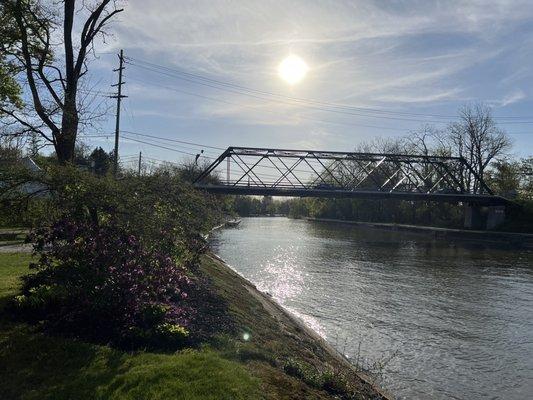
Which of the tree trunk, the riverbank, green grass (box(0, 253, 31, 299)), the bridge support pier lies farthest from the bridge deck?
the tree trunk

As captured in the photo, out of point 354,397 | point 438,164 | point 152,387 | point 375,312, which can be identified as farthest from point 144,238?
point 438,164

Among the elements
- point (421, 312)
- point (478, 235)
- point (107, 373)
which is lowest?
point (421, 312)

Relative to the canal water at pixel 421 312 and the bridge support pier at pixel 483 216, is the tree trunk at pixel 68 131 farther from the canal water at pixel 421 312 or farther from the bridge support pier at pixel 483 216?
the bridge support pier at pixel 483 216

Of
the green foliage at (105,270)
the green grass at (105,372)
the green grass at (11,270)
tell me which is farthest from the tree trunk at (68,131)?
the green grass at (105,372)

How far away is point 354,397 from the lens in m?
7.32

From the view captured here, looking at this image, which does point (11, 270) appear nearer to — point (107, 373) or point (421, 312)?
point (107, 373)

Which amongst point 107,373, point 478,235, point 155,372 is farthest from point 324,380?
point 478,235

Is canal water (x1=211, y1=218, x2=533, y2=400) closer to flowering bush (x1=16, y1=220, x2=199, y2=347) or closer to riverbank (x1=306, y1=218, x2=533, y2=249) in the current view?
flowering bush (x1=16, y1=220, x2=199, y2=347)

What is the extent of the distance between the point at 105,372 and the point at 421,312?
1372 cm

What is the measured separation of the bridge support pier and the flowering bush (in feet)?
199

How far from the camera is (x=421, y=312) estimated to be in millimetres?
17484

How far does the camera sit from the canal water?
36.2 ft

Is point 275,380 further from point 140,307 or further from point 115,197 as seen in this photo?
point 115,197

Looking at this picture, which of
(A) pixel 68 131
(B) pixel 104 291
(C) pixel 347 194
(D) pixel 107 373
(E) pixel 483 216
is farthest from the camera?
(E) pixel 483 216
